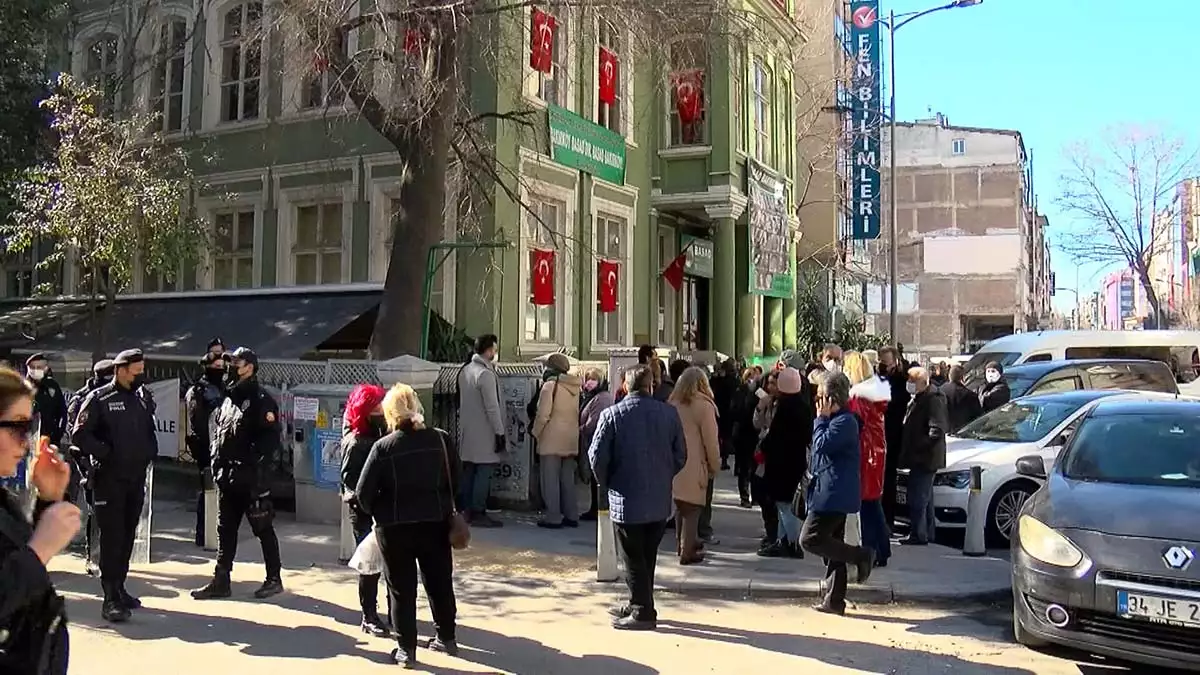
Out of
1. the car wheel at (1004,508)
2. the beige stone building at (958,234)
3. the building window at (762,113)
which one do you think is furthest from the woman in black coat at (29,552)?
the beige stone building at (958,234)

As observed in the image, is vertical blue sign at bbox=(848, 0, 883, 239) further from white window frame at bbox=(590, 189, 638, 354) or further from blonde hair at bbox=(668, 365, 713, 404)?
blonde hair at bbox=(668, 365, 713, 404)

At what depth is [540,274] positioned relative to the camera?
1482 centimetres

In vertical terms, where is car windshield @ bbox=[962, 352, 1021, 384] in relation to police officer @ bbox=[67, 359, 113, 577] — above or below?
above

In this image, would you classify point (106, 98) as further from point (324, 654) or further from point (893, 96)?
point (893, 96)

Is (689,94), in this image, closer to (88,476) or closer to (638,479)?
(638,479)

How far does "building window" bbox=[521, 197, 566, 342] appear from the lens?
14812 millimetres

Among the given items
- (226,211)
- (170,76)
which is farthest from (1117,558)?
(170,76)

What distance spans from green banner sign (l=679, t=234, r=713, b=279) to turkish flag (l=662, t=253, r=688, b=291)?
11.2 inches

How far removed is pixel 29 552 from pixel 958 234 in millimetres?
61272

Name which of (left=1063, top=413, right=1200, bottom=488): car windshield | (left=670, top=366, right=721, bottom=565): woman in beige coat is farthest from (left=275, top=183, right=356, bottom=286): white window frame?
(left=1063, top=413, right=1200, bottom=488): car windshield

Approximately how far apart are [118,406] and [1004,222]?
5848 cm

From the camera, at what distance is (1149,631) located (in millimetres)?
5082

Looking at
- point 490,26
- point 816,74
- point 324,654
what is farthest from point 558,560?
point 816,74

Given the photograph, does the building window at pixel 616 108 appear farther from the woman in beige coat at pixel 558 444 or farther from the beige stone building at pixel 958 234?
the beige stone building at pixel 958 234
